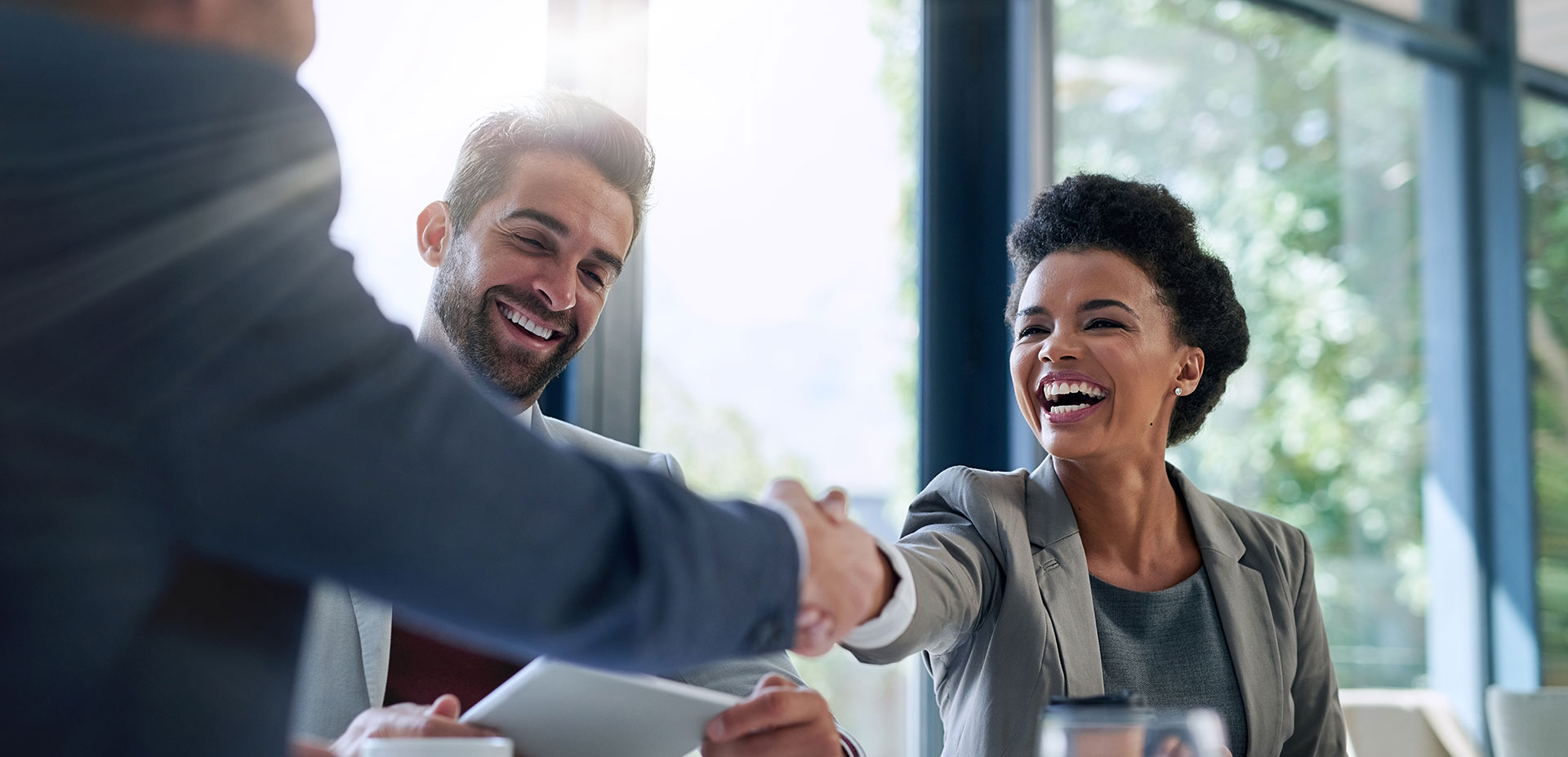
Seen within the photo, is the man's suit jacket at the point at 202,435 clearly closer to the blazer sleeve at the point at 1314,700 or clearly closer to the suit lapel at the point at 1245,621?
the suit lapel at the point at 1245,621

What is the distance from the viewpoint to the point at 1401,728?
273 centimetres

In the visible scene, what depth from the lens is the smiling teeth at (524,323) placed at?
199cm

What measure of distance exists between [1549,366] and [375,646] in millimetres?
4219

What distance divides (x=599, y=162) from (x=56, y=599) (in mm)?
1569

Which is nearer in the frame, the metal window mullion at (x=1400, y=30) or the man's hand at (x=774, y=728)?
the man's hand at (x=774, y=728)

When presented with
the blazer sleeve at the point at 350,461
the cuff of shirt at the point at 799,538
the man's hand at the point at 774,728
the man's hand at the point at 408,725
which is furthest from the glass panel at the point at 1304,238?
the blazer sleeve at the point at 350,461

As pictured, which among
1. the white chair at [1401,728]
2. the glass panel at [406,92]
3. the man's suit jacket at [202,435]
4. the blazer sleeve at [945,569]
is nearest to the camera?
the man's suit jacket at [202,435]

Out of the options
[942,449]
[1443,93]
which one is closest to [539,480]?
[942,449]

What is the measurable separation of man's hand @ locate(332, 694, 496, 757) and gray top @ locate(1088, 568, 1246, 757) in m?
0.99

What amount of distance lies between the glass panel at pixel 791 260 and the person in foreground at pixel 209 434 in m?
1.93

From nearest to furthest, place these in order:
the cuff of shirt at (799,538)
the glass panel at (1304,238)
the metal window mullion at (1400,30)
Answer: the cuff of shirt at (799,538)
the glass panel at (1304,238)
the metal window mullion at (1400,30)

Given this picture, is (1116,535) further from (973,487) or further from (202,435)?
(202,435)

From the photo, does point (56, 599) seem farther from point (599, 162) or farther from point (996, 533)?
point (599, 162)

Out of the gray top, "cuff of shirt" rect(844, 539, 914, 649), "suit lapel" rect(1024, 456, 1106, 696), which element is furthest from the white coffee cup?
the gray top
